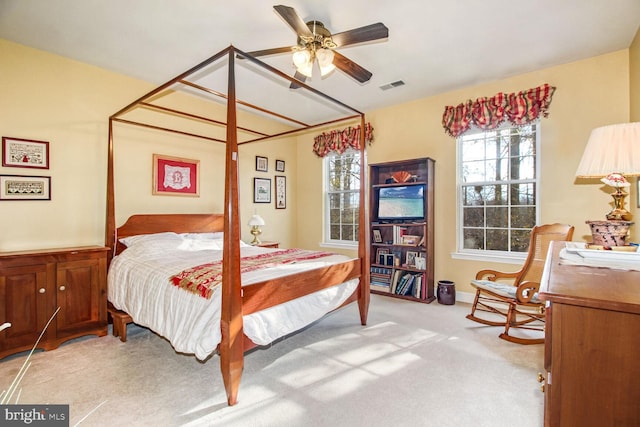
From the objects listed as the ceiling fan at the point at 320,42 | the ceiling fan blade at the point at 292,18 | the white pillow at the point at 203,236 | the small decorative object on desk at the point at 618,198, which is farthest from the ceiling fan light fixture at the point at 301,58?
the white pillow at the point at 203,236

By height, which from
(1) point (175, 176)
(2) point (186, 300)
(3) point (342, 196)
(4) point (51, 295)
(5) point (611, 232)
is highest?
(1) point (175, 176)

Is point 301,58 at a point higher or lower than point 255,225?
higher

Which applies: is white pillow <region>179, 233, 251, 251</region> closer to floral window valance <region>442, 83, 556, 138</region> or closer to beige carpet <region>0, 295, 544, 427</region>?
beige carpet <region>0, 295, 544, 427</region>

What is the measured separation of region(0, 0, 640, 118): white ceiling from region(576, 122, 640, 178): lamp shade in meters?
1.42

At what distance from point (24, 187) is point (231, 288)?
2477 mm

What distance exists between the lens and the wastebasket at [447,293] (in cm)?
370

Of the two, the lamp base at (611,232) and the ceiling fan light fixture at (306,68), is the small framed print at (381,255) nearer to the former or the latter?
the ceiling fan light fixture at (306,68)

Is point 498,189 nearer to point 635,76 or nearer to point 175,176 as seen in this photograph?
point 635,76

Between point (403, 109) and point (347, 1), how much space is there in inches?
90.3

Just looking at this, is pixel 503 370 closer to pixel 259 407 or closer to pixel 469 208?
pixel 259 407

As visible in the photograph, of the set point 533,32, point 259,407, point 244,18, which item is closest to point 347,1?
point 244,18

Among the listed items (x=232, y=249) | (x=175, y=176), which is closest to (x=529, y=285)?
(x=232, y=249)

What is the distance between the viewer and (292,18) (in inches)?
77.9

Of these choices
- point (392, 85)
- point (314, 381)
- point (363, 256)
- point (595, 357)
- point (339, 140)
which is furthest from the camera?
point (339, 140)
